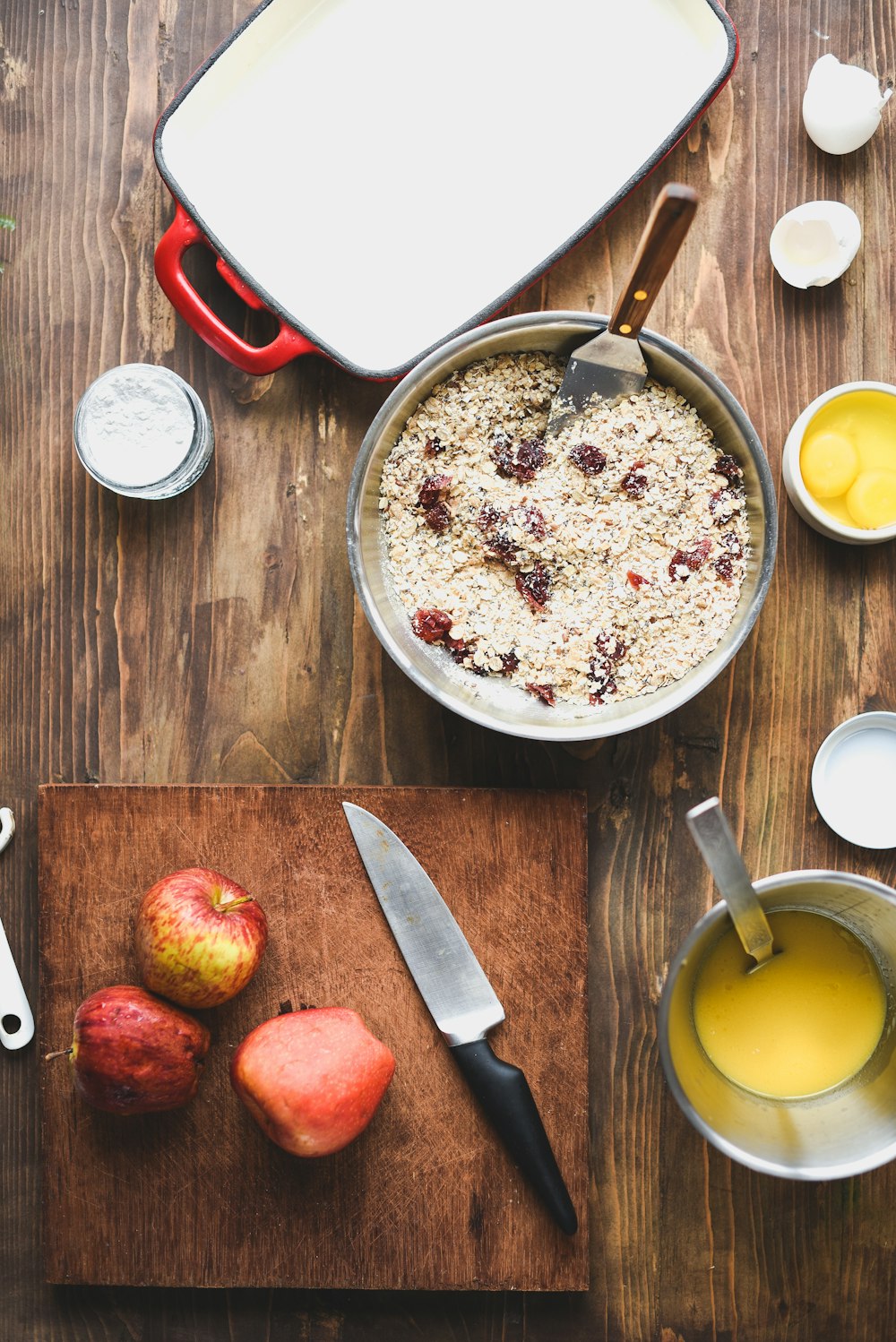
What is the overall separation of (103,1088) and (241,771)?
38 cm

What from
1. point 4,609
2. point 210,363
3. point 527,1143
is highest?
point 210,363

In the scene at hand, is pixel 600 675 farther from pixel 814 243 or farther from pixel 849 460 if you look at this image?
pixel 814 243

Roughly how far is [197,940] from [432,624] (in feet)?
1.40

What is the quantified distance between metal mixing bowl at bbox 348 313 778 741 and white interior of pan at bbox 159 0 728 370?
12 cm

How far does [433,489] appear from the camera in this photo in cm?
112

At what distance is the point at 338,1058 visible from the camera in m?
1.06

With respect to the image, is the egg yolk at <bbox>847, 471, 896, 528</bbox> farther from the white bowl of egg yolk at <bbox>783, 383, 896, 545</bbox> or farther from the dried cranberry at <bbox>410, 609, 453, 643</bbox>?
the dried cranberry at <bbox>410, 609, 453, 643</bbox>

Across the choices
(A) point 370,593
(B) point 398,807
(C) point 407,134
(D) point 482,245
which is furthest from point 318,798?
(C) point 407,134

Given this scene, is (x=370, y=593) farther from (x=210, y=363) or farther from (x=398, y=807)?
(x=210, y=363)

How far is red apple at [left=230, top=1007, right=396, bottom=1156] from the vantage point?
3.43 feet

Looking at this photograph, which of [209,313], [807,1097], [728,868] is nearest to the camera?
[728,868]

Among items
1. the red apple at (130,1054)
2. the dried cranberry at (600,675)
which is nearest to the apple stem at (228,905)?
the red apple at (130,1054)

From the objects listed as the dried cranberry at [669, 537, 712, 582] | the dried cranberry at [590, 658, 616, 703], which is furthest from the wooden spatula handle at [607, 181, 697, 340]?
the dried cranberry at [590, 658, 616, 703]

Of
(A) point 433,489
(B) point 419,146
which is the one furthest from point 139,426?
(B) point 419,146
